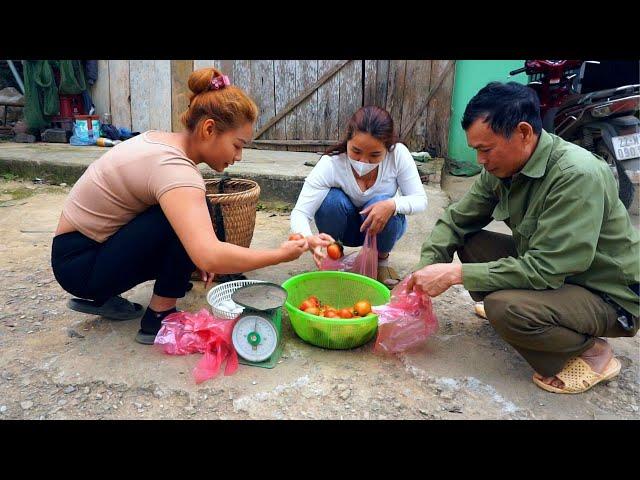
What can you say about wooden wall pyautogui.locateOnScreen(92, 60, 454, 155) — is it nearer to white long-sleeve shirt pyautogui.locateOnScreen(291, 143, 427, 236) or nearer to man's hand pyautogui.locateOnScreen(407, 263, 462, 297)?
white long-sleeve shirt pyautogui.locateOnScreen(291, 143, 427, 236)

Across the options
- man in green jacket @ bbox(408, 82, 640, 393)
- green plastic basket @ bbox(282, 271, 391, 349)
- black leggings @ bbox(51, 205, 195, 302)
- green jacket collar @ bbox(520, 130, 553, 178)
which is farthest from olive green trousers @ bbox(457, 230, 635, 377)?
black leggings @ bbox(51, 205, 195, 302)

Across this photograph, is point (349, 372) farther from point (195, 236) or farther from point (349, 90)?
point (349, 90)

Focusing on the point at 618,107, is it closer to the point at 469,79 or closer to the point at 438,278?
the point at 469,79

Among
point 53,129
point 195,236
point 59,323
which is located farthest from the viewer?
point 53,129

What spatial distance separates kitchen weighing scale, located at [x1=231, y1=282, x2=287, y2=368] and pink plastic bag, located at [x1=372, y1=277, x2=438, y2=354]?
44cm

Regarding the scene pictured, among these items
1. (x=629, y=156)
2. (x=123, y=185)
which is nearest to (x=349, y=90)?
(x=629, y=156)

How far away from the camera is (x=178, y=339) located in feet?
7.55

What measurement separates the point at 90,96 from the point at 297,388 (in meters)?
5.90

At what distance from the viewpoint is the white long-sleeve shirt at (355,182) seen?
2803 millimetres

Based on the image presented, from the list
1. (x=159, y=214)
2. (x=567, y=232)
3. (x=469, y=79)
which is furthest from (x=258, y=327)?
(x=469, y=79)

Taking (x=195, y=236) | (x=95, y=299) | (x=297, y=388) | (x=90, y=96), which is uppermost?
(x=90, y=96)

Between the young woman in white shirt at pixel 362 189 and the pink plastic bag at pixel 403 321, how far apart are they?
0.49 meters

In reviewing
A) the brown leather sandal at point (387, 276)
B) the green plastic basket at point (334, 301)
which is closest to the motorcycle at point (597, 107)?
the brown leather sandal at point (387, 276)

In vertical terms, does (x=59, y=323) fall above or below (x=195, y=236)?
below
